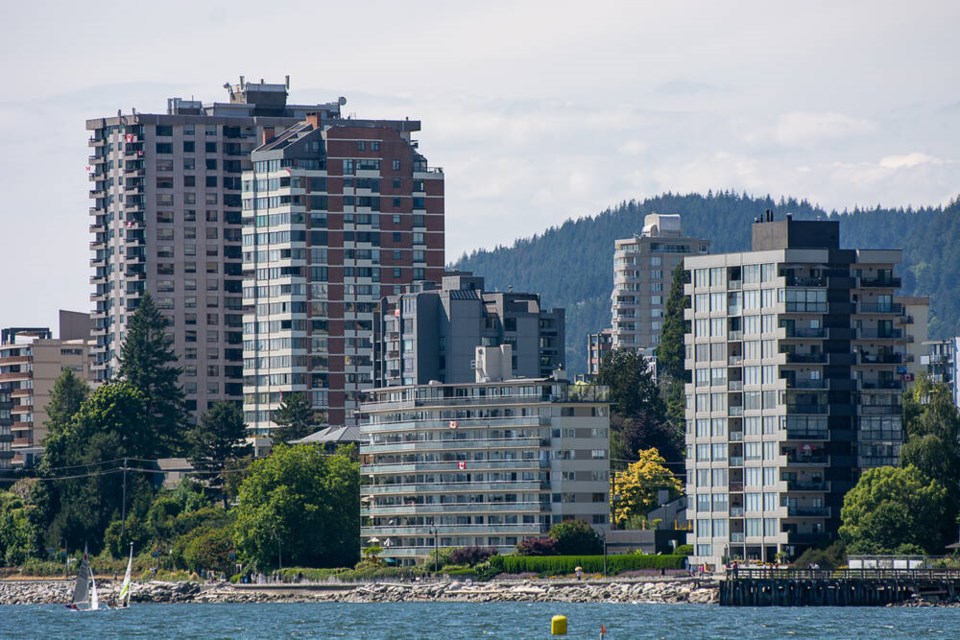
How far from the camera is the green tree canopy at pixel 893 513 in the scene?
584 ft

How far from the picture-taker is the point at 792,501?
186375 mm

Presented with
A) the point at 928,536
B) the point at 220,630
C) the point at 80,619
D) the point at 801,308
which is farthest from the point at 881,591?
the point at 80,619

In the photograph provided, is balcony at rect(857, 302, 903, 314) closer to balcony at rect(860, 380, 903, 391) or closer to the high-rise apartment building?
the high-rise apartment building

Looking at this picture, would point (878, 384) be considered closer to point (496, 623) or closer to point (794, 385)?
point (794, 385)

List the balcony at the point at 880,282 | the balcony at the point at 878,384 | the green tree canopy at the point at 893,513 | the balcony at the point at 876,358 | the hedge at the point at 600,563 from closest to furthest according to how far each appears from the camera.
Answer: the green tree canopy at the point at 893,513
the balcony at the point at 878,384
the balcony at the point at 876,358
the balcony at the point at 880,282
the hedge at the point at 600,563

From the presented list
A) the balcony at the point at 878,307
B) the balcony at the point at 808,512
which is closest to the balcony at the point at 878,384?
the balcony at the point at 878,307

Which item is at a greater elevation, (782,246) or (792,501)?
(782,246)

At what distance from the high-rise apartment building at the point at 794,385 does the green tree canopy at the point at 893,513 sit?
568cm

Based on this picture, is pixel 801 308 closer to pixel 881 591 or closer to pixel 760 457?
pixel 760 457

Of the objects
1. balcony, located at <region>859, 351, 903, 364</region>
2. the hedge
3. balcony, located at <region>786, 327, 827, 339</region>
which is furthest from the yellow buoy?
balcony, located at <region>859, 351, 903, 364</region>

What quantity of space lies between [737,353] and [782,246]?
34.5 feet

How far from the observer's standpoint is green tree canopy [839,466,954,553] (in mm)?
178000

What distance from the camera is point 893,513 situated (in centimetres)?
17800

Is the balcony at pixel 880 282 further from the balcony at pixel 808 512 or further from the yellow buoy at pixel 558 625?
the yellow buoy at pixel 558 625
